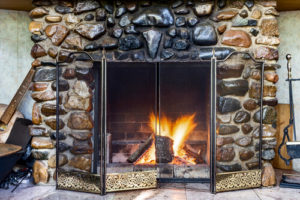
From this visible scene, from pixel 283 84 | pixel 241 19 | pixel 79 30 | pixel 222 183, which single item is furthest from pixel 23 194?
pixel 283 84

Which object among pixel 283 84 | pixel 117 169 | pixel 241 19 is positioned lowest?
pixel 117 169

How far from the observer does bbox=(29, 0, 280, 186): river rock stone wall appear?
9.43 ft

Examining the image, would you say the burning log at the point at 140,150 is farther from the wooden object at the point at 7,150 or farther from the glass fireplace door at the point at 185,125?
the wooden object at the point at 7,150

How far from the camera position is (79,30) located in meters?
2.90

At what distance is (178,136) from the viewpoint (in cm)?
315

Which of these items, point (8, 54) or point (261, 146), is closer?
point (261, 146)

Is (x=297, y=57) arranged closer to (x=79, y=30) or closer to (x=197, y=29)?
(x=197, y=29)

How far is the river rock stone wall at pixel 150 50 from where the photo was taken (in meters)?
2.88

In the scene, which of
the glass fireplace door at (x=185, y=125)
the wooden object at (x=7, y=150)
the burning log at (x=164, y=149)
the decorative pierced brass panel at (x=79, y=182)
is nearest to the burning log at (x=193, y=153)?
the glass fireplace door at (x=185, y=125)

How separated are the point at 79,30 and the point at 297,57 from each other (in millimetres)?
2703

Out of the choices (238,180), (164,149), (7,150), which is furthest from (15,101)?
(238,180)

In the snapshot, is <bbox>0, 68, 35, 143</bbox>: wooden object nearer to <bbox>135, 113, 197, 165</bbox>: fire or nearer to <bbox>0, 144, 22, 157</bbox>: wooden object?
<bbox>0, 144, 22, 157</bbox>: wooden object

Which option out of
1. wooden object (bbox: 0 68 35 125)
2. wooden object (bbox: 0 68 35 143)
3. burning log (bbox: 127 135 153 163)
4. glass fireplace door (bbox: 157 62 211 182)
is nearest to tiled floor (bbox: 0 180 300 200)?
glass fireplace door (bbox: 157 62 211 182)

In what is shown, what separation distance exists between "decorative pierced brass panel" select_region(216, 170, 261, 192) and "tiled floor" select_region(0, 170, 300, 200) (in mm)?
51
